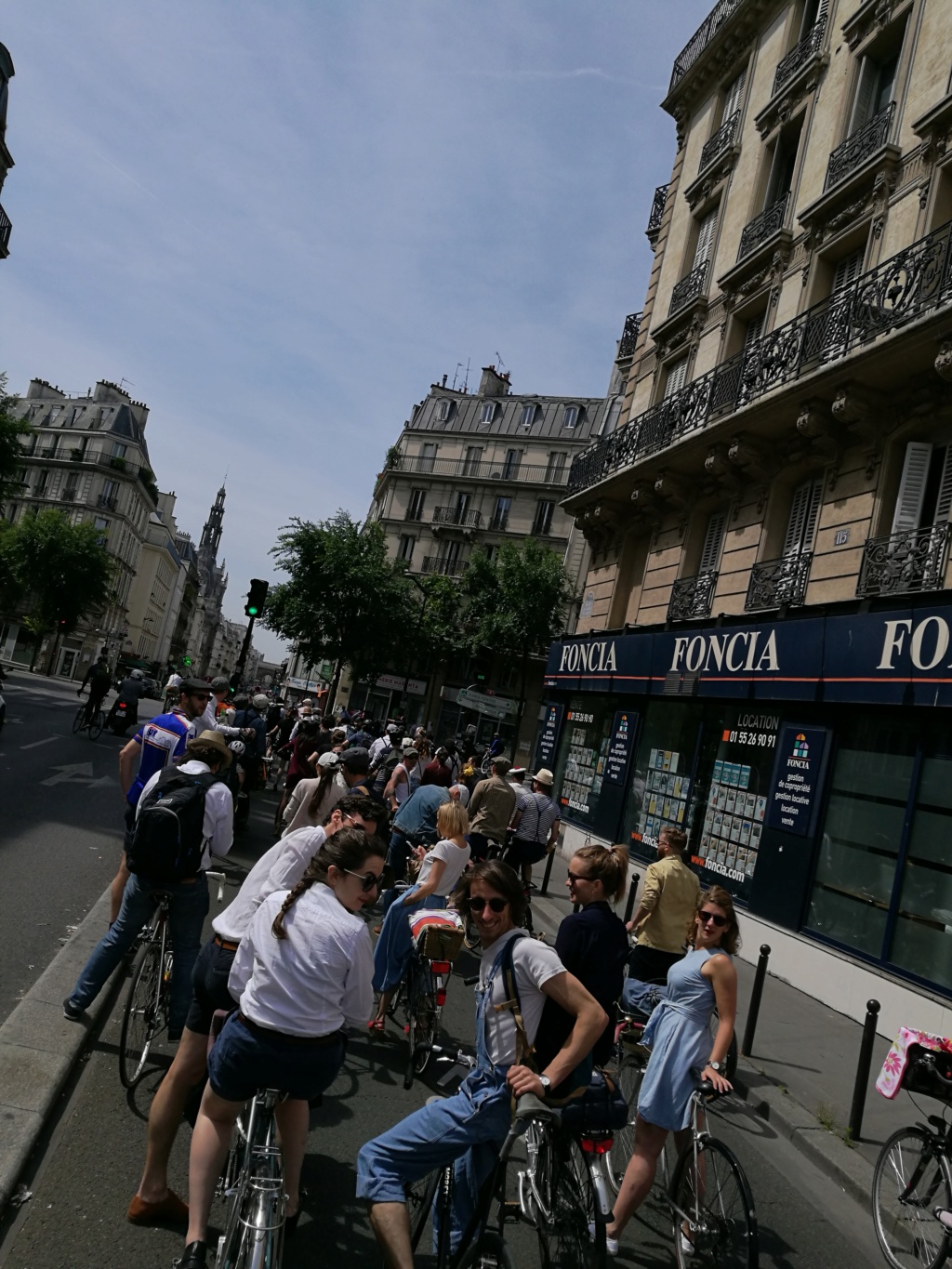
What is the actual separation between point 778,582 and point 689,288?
746cm

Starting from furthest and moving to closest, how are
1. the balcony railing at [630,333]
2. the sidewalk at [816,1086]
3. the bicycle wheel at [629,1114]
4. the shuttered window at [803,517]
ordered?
the balcony railing at [630,333], the shuttered window at [803,517], the sidewalk at [816,1086], the bicycle wheel at [629,1114]

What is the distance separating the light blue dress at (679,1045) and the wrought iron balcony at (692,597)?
11.3 m

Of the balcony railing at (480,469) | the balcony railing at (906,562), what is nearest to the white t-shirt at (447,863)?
the balcony railing at (906,562)

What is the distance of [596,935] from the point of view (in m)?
3.79

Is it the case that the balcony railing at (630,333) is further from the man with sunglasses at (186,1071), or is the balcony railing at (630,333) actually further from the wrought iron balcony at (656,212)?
the man with sunglasses at (186,1071)

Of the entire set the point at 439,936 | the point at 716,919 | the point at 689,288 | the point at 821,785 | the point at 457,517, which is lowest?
the point at 439,936

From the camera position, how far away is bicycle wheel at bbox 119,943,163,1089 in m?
4.56

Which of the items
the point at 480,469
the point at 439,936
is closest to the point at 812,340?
the point at 439,936

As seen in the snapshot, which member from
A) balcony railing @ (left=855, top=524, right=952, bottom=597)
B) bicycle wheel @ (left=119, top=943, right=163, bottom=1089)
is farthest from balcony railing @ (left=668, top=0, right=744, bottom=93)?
bicycle wheel @ (left=119, top=943, right=163, bottom=1089)

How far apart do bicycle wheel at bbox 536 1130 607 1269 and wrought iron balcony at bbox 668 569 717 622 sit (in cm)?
1232

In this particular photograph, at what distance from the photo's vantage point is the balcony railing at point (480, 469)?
4897cm

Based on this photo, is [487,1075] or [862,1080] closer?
[487,1075]

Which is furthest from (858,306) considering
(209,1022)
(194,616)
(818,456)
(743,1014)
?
(194,616)

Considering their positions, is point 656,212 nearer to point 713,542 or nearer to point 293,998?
point 713,542
